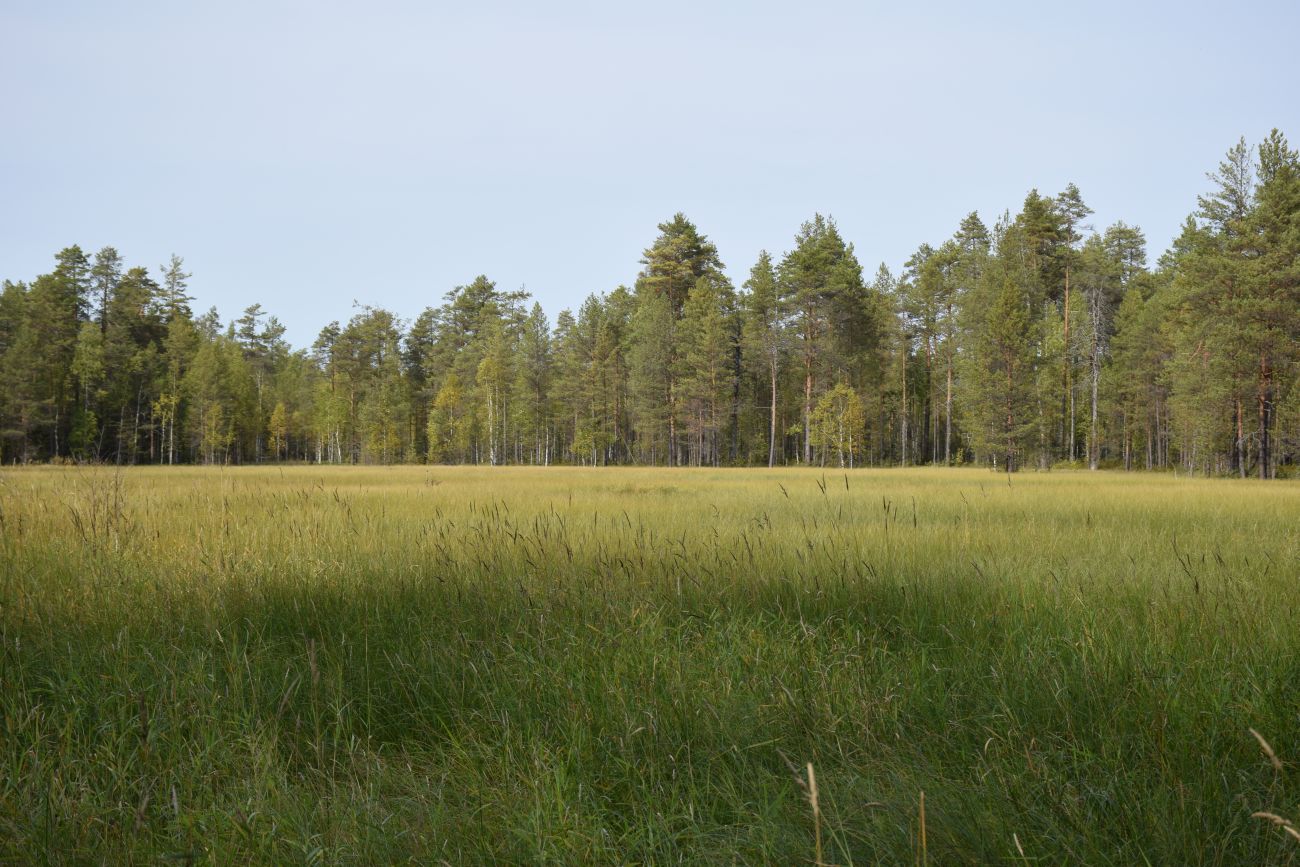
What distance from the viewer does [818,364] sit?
49750 millimetres

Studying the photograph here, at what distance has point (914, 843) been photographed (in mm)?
1563

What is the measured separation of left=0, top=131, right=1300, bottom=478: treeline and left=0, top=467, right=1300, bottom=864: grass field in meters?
33.5

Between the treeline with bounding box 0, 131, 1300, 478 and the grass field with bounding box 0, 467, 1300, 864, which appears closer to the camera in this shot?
the grass field with bounding box 0, 467, 1300, 864

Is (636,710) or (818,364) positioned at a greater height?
(818,364)

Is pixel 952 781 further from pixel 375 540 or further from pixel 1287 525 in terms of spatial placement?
pixel 1287 525

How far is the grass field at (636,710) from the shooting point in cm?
168

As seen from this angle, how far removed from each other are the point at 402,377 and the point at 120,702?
74.6 meters

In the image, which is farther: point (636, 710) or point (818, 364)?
point (818, 364)

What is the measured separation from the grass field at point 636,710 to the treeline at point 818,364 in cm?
3353

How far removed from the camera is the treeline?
99.9ft

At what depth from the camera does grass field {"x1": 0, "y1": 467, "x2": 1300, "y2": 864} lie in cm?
168

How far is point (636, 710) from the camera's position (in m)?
2.36

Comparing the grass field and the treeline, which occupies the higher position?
the treeline

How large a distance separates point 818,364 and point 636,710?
4963 centimetres
